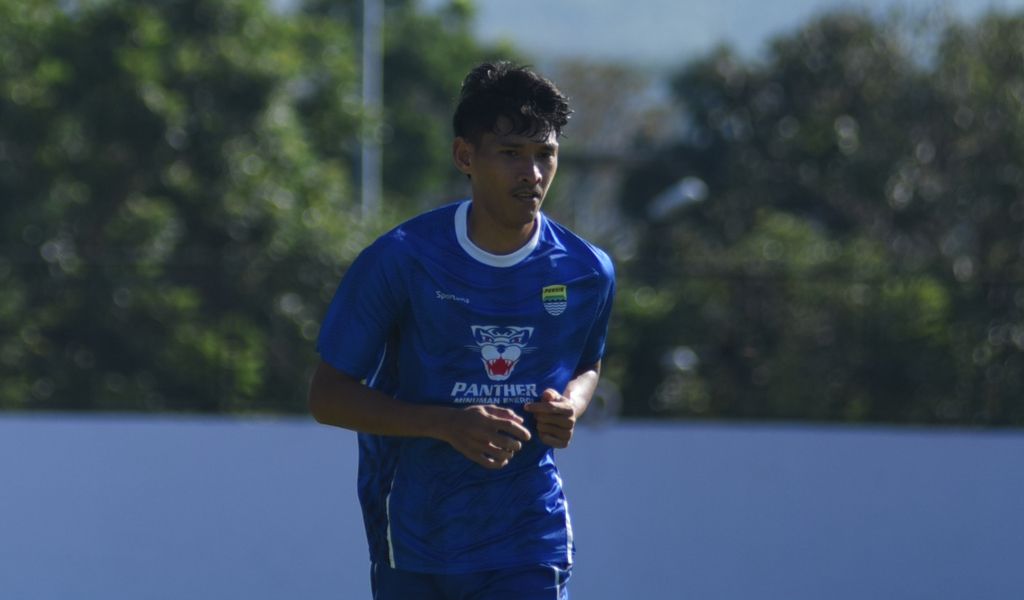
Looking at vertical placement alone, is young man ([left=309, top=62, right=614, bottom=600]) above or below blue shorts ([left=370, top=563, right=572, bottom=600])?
above

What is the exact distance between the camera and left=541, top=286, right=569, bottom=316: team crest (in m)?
3.17

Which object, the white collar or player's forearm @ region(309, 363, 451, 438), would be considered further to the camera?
the white collar

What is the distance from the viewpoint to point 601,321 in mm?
3346

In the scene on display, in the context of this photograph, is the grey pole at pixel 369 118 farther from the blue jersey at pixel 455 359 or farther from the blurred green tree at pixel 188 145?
the blue jersey at pixel 455 359

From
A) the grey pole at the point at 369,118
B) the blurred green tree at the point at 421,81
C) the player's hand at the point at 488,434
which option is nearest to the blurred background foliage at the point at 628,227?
the grey pole at the point at 369,118

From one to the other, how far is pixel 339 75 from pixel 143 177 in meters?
2.50

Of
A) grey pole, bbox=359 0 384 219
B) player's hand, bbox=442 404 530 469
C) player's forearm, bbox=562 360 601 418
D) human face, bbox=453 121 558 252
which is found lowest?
player's hand, bbox=442 404 530 469

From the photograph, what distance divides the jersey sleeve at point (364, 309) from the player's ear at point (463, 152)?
21cm

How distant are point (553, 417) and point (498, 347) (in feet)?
0.71

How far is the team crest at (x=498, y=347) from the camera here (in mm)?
3117

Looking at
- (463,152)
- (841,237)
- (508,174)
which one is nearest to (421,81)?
(841,237)

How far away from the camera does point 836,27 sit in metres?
18.4

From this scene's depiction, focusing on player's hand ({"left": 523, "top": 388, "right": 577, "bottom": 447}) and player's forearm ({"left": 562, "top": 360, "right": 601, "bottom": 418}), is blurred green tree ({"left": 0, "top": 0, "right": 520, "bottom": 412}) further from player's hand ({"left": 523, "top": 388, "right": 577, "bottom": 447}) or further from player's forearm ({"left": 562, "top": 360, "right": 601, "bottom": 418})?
player's hand ({"left": 523, "top": 388, "right": 577, "bottom": 447})

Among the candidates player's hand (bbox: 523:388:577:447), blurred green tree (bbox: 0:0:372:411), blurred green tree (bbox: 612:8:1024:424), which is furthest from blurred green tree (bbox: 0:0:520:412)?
player's hand (bbox: 523:388:577:447)
